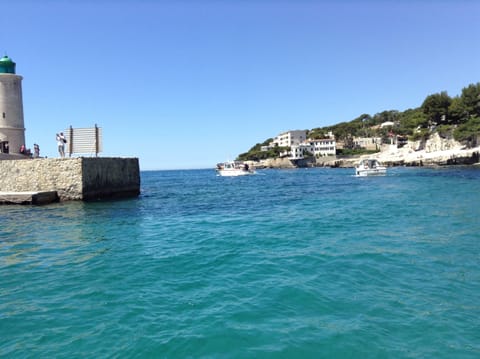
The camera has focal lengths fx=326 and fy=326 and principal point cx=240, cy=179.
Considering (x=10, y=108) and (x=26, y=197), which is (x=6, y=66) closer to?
(x=10, y=108)

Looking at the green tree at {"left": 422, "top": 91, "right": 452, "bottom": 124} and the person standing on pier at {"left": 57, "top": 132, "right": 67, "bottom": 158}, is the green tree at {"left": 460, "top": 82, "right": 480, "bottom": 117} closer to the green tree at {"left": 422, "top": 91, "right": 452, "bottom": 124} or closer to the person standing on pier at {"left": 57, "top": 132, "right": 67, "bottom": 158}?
the green tree at {"left": 422, "top": 91, "right": 452, "bottom": 124}

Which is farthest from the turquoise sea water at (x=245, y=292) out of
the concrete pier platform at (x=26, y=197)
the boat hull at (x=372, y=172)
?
the boat hull at (x=372, y=172)

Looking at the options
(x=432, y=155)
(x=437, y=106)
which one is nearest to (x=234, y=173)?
(x=432, y=155)

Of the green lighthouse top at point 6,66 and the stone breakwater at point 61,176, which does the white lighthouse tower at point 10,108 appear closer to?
the green lighthouse top at point 6,66

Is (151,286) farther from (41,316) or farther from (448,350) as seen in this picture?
(448,350)

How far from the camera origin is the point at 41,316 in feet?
16.3

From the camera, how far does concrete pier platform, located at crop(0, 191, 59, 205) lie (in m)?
→ 18.9

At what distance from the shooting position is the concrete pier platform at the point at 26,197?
1891cm

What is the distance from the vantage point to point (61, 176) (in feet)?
66.2

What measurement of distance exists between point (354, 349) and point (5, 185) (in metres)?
23.9

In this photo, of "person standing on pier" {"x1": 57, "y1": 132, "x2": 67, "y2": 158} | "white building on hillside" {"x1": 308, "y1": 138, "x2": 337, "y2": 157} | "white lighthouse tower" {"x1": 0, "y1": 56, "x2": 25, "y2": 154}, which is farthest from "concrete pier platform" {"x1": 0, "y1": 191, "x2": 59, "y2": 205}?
"white building on hillside" {"x1": 308, "y1": 138, "x2": 337, "y2": 157}

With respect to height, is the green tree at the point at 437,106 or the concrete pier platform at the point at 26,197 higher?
the green tree at the point at 437,106

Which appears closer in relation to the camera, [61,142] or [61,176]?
[61,176]

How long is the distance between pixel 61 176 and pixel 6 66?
505 inches
